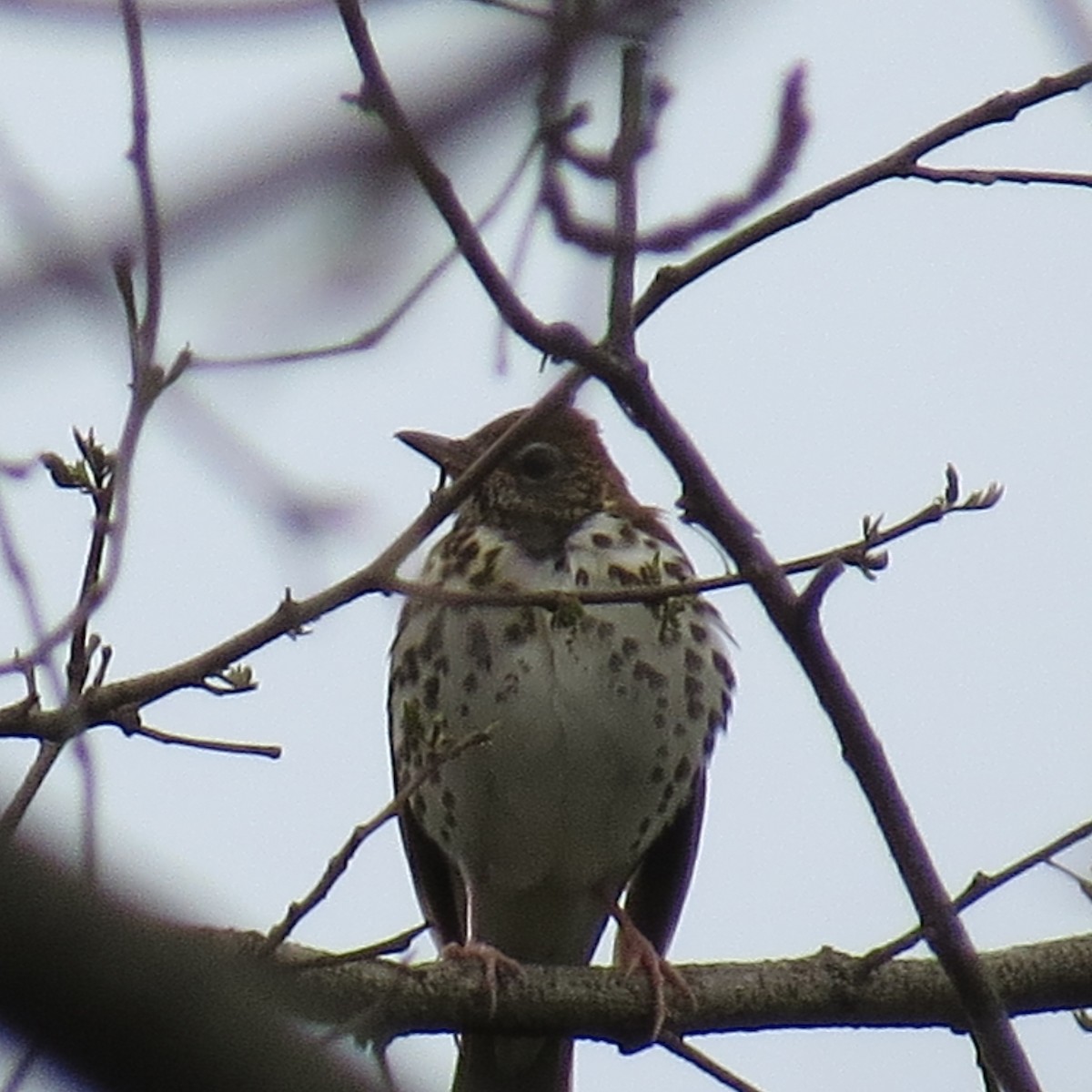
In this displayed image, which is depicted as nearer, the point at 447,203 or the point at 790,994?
the point at 447,203

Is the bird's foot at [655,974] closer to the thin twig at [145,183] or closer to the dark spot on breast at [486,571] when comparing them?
the dark spot on breast at [486,571]

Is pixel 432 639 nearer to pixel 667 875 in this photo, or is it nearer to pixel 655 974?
pixel 667 875

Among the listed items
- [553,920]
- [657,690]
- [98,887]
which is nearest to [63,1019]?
[98,887]

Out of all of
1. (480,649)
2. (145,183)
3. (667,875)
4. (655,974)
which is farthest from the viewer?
(667,875)

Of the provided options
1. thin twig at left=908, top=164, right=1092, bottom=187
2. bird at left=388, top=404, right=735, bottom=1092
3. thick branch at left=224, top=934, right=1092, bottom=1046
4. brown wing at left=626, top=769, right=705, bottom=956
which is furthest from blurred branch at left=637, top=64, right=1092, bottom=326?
brown wing at left=626, top=769, right=705, bottom=956

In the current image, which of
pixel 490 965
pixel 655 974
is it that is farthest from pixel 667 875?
pixel 490 965

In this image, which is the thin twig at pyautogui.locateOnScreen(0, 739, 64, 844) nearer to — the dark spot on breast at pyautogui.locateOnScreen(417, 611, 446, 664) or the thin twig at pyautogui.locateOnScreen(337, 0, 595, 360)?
the thin twig at pyautogui.locateOnScreen(337, 0, 595, 360)

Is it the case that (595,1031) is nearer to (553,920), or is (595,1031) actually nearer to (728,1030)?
(728,1030)
